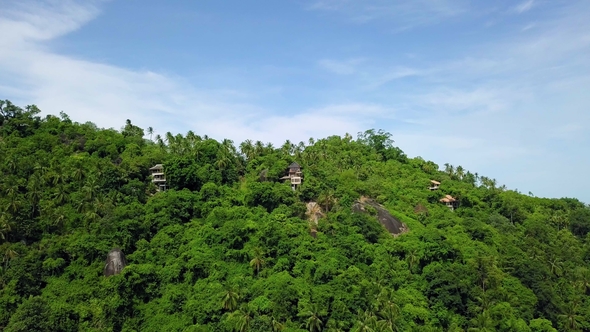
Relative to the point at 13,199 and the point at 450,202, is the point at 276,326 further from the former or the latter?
the point at 450,202

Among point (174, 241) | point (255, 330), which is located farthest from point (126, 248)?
point (255, 330)

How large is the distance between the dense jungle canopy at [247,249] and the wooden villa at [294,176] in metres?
1.24

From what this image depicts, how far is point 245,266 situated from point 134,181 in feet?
74.3

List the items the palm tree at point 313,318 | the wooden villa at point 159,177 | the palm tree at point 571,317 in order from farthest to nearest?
the wooden villa at point 159,177
the palm tree at point 571,317
the palm tree at point 313,318

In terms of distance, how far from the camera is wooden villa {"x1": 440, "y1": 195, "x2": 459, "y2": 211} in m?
79.2

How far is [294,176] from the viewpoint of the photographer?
74.3 metres

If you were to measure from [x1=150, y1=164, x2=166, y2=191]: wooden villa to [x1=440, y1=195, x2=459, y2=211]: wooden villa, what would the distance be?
1714 inches

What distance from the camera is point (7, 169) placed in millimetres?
64688

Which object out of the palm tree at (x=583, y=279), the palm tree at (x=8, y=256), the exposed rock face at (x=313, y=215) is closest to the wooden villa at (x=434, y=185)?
the palm tree at (x=583, y=279)

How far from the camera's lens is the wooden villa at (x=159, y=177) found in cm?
7244

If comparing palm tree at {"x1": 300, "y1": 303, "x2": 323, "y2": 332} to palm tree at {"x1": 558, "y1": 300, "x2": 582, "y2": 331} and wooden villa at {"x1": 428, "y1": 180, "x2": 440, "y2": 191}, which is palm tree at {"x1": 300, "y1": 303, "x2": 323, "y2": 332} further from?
wooden villa at {"x1": 428, "y1": 180, "x2": 440, "y2": 191}

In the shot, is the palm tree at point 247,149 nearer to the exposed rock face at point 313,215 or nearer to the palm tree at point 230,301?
the exposed rock face at point 313,215

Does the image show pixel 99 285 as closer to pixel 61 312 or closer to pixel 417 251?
pixel 61 312

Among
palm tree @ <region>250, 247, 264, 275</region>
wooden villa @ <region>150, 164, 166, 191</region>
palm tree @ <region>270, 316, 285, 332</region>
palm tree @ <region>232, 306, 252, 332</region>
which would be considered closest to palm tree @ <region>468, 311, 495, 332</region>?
palm tree @ <region>270, 316, 285, 332</region>
